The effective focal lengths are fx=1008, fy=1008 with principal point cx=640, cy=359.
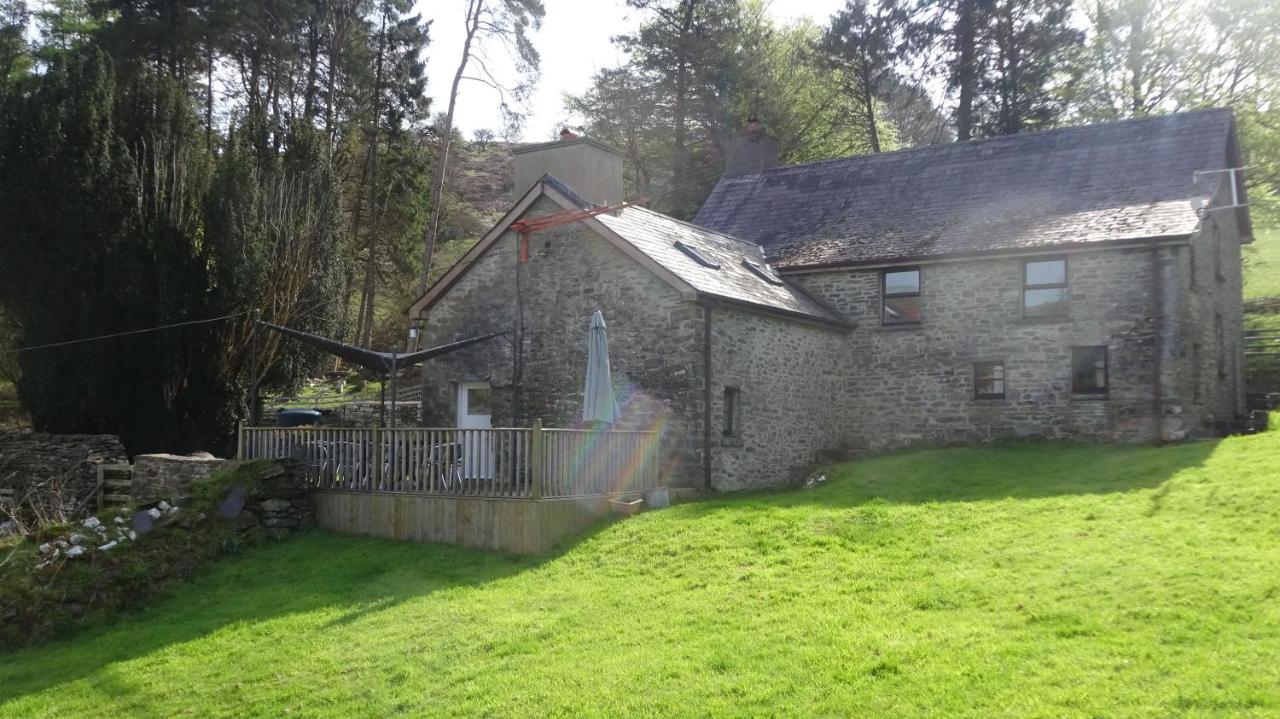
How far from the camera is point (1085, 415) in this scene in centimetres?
1933

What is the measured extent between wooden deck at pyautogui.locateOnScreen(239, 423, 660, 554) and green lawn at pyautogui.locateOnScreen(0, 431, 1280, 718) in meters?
0.50

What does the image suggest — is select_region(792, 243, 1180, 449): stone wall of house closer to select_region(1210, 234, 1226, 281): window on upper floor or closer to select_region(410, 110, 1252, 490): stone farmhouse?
select_region(410, 110, 1252, 490): stone farmhouse

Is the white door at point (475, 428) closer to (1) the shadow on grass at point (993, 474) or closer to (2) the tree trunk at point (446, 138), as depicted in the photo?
(1) the shadow on grass at point (993, 474)

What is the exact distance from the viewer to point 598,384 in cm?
1622

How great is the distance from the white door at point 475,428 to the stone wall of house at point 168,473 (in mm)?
4483

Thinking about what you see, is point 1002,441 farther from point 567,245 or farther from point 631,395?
point 567,245

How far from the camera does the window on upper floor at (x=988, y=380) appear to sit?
66.7 feet

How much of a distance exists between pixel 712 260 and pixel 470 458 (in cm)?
718

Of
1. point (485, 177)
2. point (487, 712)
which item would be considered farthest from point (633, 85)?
point (487, 712)

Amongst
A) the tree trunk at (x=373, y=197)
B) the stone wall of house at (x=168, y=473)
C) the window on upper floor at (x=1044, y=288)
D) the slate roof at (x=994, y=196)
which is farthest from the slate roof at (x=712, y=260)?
the tree trunk at (x=373, y=197)

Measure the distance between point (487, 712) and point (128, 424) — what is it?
53.3 feet

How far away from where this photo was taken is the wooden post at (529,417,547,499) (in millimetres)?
13789

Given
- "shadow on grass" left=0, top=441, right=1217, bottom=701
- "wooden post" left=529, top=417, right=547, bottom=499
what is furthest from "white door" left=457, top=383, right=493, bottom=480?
"shadow on grass" left=0, top=441, right=1217, bottom=701

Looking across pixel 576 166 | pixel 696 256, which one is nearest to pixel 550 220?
pixel 576 166
